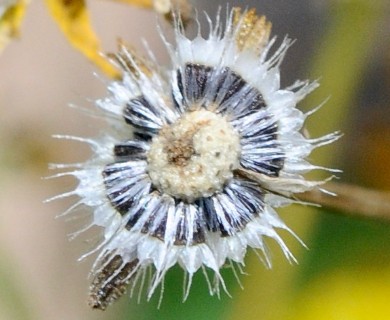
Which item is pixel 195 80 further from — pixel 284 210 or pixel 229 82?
pixel 284 210

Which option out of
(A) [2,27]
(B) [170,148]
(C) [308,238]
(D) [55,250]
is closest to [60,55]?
(D) [55,250]

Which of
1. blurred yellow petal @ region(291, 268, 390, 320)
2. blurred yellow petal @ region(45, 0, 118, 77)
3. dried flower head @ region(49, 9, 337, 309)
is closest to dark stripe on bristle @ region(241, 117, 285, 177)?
dried flower head @ region(49, 9, 337, 309)

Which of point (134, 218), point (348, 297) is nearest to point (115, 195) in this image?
point (134, 218)

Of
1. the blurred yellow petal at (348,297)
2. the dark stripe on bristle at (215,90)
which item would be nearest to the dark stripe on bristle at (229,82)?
the dark stripe on bristle at (215,90)

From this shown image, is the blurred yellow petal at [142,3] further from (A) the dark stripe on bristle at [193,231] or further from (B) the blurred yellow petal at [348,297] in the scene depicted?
(B) the blurred yellow petal at [348,297]

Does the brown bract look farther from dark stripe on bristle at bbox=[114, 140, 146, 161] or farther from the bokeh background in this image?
the bokeh background
